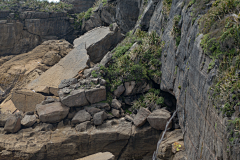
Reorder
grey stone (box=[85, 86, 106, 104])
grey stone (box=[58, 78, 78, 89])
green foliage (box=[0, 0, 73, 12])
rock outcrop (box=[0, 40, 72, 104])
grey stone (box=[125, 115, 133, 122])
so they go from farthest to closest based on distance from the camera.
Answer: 1. green foliage (box=[0, 0, 73, 12])
2. rock outcrop (box=[0, 40, 72, 104])
3. grey stone (box=[58, 78, 78, 89])
4. grey stone (box=[85, 86, 106, 104])
5. grey stone (box=[125, 115, 133, 122])

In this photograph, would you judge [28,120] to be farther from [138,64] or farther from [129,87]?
[138,64]

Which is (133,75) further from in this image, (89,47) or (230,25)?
(230,25)

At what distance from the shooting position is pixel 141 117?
11.9 m

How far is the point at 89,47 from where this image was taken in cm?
1712

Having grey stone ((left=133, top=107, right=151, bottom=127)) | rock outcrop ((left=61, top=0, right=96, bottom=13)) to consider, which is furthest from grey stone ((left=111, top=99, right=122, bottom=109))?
rock outcrop ((left=61, top=0, right=96, bottom=13))

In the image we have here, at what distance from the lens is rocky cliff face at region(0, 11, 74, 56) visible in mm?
20281

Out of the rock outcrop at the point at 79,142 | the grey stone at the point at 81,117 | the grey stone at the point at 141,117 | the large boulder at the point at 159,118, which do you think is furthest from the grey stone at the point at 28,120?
the large boulder at the point at 159,118

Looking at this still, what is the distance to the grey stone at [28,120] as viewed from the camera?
1194cm

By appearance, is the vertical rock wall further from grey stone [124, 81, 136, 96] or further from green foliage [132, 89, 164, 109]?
grey stone [124, 81, 136, 96]

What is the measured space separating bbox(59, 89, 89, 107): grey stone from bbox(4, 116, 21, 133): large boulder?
8.31 feet

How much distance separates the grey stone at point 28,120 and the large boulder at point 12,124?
1.11 ft

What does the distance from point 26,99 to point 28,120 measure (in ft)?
6.83

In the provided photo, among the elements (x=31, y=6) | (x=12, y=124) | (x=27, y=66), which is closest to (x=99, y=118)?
(x=12, y=124)

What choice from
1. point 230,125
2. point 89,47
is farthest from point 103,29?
point 230,125
